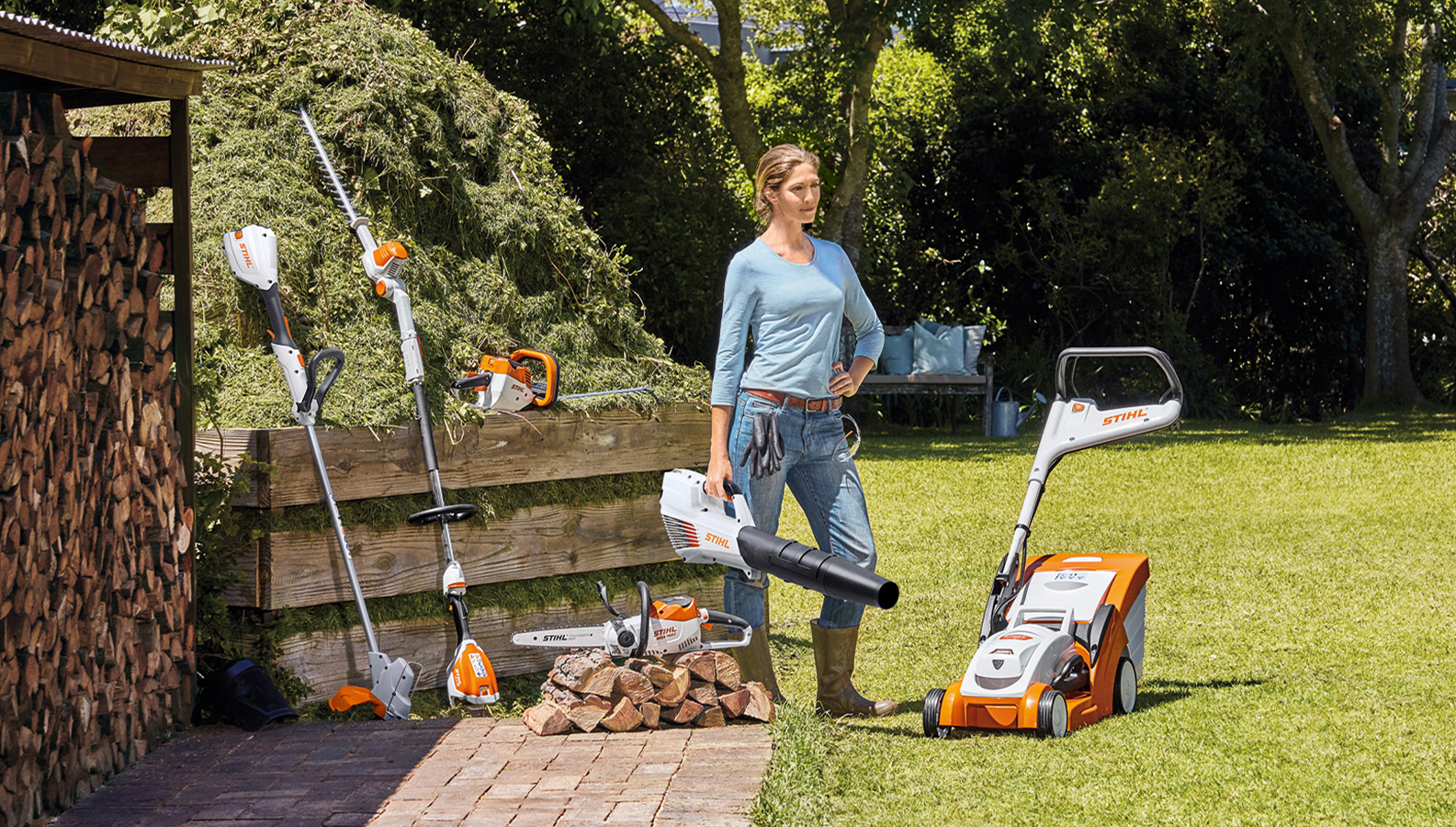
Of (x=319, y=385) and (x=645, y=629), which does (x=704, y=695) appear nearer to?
(x=645, y=629)

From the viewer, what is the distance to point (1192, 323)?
56.4 feet

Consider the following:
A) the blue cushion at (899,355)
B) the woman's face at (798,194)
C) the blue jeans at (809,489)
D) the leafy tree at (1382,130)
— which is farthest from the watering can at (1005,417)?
the woman's face at (798,194)

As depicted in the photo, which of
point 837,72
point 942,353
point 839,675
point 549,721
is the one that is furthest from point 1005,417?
point 549,721

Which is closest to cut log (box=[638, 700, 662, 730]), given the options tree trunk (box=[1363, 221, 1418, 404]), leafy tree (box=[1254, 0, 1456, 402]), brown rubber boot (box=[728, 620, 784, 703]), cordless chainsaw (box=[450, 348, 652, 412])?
brown rubber boot (box=[728, 620, 784, 703])

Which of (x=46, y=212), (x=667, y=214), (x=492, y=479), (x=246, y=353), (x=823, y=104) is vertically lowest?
(x=492, y=479)

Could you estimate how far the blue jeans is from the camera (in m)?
4.55

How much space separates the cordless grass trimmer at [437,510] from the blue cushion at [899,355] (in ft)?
33.4

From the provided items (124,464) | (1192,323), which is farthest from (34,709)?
(1192,323)

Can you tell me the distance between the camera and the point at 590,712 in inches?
178

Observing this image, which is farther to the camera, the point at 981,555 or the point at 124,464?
the point at 981,555

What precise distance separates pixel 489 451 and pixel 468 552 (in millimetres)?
379

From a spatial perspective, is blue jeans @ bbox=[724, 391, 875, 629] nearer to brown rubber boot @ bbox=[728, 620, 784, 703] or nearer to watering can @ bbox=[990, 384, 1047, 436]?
brown rubber boot @ bbox=[728, 620, 784, 703]

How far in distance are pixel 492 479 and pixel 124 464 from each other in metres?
1.52

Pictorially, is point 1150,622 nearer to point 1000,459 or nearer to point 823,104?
point 1000,459
